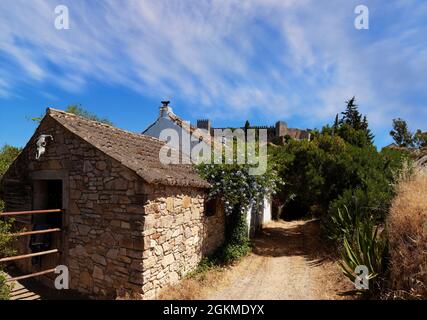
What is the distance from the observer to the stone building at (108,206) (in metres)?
6.27

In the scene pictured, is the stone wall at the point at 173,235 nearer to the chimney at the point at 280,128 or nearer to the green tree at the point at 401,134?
the chimney at the point at 280,128

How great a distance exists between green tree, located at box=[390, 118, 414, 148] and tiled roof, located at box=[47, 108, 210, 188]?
39701mm

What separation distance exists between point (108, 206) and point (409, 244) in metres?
6.47

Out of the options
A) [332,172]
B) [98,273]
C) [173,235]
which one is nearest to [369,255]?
[173,235]

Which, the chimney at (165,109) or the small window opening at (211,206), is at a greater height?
the chimney at (165,109)

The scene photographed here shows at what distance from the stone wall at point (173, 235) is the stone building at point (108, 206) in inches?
0.9

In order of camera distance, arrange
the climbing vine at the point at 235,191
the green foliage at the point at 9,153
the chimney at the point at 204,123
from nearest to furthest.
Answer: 1. the climbing vine at the point at 235,191
2. the green foliage at the point at 9,153
3. the chimney at the point at 204,123

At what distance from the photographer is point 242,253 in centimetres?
1003

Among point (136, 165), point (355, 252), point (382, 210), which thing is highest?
point (136, 165)

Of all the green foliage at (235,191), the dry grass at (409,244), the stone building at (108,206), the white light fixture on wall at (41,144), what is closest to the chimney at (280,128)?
the green foliage at (235,191)
